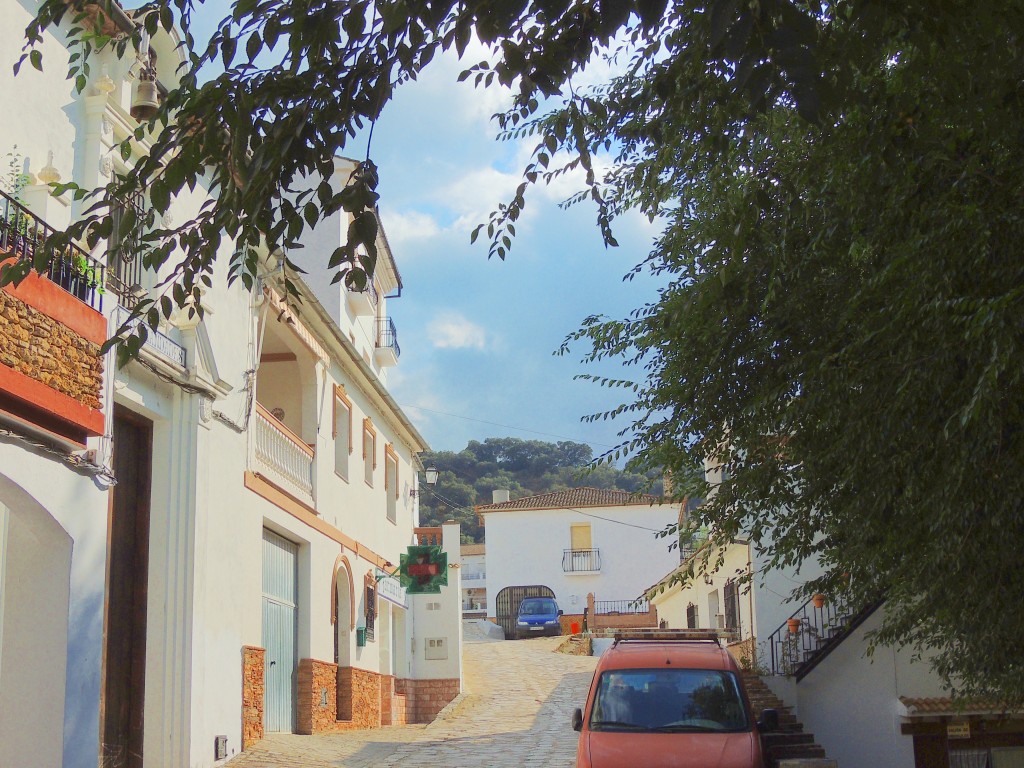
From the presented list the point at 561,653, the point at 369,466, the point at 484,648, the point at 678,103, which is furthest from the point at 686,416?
the point at 484,648

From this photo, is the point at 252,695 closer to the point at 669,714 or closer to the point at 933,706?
the point at 669,714

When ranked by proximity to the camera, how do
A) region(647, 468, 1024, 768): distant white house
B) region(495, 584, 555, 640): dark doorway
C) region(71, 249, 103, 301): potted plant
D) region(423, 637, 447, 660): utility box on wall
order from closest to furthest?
1. region(71, 249, 103, 301): potted plant
2. region(647, 468, 1024, 768): distant white house
3. region(423, 637, 447, 660): utility box on wall
4. region(495, 584, 555, 640): dark doorway

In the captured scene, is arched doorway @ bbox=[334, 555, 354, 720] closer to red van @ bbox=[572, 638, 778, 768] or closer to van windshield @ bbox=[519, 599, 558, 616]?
red van @ bbox=[572, 638, 778, 768]

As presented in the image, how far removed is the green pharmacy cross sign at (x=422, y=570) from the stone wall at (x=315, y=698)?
339 centimetres

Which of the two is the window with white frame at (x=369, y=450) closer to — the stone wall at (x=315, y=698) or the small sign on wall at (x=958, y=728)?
the stone wall at (x=315, y=698)

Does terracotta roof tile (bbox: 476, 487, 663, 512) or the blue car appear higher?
terracotta roof tile (bbox: 476, 487, 663, 512)

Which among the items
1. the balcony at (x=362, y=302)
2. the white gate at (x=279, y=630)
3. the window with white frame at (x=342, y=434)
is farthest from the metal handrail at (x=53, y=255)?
the balcony at (x=362, y=302)

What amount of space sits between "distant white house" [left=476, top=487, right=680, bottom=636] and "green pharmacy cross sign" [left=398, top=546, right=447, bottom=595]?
1187 inches

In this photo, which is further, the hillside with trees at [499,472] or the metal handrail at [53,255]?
the hillside with trees at [499,472]

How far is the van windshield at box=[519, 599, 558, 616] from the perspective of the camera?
4281cm

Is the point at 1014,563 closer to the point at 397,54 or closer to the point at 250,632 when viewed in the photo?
the point at 397,54

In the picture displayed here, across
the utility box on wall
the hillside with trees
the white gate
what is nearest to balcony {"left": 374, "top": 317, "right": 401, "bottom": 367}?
the utility box on wall

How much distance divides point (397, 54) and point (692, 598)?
33.4 metres

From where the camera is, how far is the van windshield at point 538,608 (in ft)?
140
